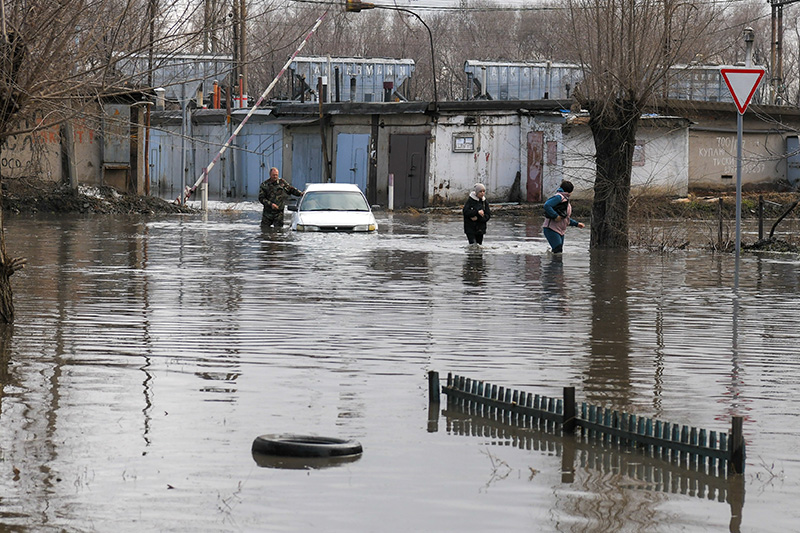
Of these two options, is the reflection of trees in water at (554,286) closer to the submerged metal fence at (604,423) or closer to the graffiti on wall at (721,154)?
the submerged metal fence at (604,423)

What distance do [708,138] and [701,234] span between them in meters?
18.1

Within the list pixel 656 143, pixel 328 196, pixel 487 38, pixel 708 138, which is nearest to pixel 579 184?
pixel 656 143

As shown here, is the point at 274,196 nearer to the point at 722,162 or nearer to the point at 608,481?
the point at 608,481

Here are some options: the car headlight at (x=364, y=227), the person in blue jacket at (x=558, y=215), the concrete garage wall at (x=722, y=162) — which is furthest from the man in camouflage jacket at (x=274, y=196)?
the concrete garage wall at (x=722, y=162)

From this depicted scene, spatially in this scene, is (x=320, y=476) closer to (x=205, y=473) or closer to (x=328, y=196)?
(x=205, y=473)

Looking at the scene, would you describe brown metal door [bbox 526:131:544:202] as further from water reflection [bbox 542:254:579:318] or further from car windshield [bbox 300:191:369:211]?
water reflection [bbox 542:254:579:318]

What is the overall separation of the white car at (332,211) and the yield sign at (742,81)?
12.3m

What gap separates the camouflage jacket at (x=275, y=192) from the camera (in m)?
27.6

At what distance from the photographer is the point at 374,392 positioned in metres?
8.42

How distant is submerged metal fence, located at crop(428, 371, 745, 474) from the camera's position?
6.48 metres

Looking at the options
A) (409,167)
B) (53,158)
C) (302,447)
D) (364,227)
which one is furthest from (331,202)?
(302,447)

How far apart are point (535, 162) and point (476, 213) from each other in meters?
19.4

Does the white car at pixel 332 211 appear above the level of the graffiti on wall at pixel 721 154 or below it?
below

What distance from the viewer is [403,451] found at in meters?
6.85
